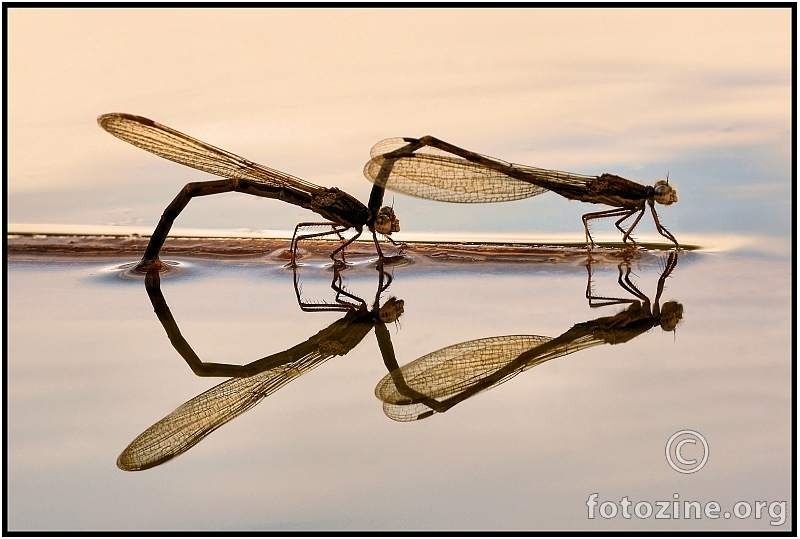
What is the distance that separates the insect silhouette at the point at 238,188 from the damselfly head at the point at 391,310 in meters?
1.64

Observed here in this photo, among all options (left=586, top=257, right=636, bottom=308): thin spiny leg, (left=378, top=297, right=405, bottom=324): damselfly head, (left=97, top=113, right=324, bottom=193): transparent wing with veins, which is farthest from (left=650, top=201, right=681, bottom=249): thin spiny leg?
(left=97, top=113, right=324, bottom=193): transparent wing with veins

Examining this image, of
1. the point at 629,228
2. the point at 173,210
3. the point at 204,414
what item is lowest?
the point at 204,414

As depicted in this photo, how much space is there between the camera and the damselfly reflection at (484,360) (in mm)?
5160

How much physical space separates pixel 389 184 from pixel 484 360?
3.73 m

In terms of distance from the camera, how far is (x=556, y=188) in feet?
32.5

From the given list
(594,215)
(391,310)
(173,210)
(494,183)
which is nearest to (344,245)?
(173,210)

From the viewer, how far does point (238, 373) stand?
222 inches

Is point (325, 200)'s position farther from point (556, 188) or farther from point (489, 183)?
point (556, 188)

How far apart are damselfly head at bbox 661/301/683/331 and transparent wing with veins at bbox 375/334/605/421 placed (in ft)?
2.00

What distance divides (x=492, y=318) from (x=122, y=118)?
5.05 metres

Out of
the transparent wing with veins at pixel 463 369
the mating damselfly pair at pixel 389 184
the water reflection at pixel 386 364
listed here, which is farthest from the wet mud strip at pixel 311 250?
the transparent wing with veins at pixel 463 369

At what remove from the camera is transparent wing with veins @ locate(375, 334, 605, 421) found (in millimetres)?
5125

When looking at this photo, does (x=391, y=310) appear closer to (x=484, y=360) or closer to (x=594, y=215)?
(x=484, y=360)

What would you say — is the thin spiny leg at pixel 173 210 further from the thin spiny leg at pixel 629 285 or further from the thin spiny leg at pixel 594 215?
the thin spiny leg at pixel 629 285
